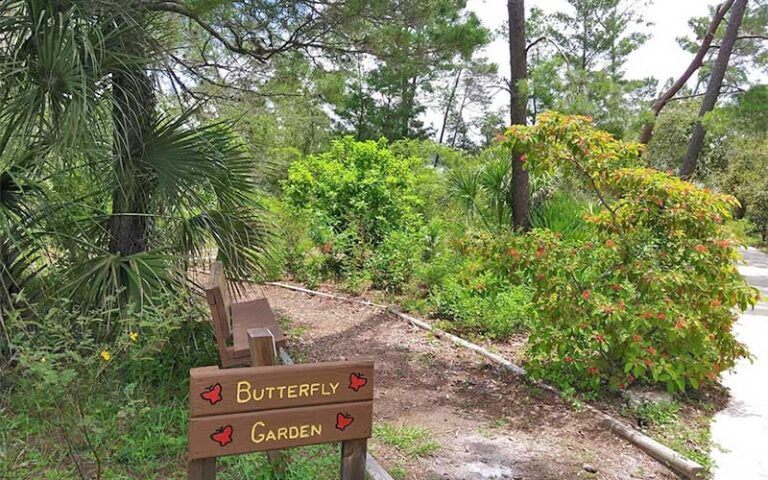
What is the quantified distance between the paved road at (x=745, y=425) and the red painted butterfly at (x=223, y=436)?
2562 millimetres

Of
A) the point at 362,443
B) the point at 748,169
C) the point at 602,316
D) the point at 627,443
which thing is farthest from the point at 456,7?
the point at 748,169

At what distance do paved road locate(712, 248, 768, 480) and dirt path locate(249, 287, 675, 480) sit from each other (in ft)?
1.36

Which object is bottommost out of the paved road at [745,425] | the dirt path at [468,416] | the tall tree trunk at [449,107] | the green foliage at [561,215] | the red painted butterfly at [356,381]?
the dirt path at [468,416]

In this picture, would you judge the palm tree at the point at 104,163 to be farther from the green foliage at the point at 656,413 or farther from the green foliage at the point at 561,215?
the green foliage at the point at 561,215

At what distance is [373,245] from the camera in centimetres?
845

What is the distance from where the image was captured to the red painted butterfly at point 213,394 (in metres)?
1.86

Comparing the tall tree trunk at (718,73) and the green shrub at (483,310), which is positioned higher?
the tall tree trunk at (718,73)

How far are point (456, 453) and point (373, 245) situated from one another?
217 inches

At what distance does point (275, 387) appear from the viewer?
76.7 inches

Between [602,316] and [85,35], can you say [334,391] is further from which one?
[85,35]

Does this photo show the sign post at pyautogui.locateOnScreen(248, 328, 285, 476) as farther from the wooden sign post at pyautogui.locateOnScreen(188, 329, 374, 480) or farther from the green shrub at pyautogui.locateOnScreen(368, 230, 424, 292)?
the green shrub at pyautogui.locateOnScreen(368, 230, 424, 292)

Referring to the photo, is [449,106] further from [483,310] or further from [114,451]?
[114,451]

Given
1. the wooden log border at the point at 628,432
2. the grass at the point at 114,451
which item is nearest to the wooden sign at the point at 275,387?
the grass at the point at 114,451

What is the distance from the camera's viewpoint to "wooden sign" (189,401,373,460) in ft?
6.11
